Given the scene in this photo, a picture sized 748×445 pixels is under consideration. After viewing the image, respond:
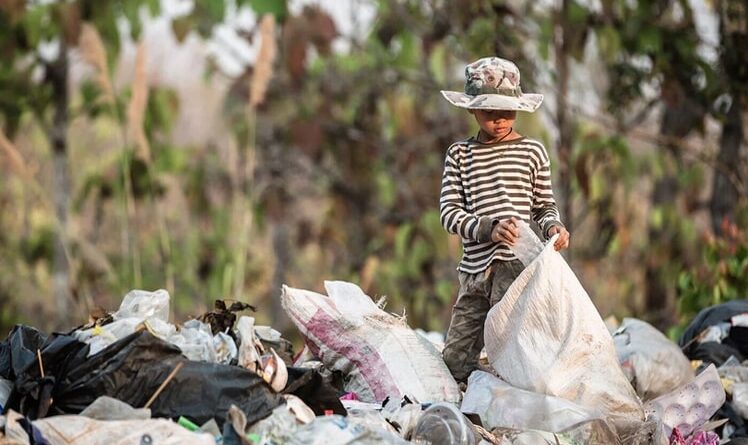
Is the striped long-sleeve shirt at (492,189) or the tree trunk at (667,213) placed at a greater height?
the striped long-sleeve shirt at (492,189)

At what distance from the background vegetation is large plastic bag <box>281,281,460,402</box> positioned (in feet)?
8.65

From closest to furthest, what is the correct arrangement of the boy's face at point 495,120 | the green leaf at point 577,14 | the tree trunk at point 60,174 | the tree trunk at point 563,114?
1. the boy's face at point 495,120
2. the tree trunk at point 563,114
3. the green leaf at point 577,14
4. the tree trunk at point 60,174

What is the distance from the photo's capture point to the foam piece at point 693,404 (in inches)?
156

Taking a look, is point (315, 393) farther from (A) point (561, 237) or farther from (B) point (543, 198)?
(B) point (543, 198)

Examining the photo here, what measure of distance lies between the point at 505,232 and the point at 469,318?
47 cm

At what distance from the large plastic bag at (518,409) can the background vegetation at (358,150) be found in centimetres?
307

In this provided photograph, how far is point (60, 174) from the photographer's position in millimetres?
9055

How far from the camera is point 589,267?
397 inches

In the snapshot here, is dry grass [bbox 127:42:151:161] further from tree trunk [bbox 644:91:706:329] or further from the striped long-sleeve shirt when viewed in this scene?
the striped long-sleeve shirt

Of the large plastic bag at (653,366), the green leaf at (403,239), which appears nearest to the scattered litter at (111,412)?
the large plastic bag at (653,366)

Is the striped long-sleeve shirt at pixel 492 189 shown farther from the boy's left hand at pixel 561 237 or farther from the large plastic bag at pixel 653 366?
the large plastic bag at pixel 653 366

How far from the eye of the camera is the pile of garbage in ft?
10.5

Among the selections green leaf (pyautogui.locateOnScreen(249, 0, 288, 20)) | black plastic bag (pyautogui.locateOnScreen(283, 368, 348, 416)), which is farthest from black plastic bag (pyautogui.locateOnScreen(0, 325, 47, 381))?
green leaf (pyautogui.locateOnScreen(249, 0, 288, 20))

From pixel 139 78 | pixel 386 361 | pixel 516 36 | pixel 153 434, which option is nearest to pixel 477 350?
pixel 386 361
